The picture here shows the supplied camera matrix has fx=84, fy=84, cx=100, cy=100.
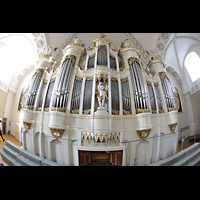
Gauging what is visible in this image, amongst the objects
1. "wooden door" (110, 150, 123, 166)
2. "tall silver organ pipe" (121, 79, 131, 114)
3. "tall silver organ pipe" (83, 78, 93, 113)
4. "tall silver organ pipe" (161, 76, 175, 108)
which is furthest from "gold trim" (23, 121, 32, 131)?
"tall silver organ pipe" (161, 76, 175, 108)

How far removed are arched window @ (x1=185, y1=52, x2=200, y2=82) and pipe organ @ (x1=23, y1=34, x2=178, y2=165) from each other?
0.67 meters

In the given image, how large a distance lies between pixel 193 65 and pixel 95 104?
199 centimetres

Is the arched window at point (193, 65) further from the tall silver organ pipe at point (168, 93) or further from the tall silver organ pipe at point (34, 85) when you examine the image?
the tall silver organ pipe at point (34, 85)

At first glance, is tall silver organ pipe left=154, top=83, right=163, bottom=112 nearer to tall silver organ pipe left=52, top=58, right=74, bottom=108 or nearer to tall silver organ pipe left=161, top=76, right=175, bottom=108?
tall silver organ pipe left=161, top=76, right=175, bottom=108

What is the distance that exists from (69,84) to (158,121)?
2322mm

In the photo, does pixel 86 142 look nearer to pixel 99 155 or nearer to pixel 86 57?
pixel 99 155

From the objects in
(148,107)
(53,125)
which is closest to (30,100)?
(53,125)

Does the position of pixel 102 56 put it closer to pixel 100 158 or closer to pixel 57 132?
pixel 57 132

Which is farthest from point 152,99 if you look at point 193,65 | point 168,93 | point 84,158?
point 84,158

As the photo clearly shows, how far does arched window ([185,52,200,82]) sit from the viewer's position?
4.88 feet

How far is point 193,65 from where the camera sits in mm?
1531

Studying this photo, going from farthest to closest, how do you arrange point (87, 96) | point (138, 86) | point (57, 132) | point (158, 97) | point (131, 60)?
point (131, 60)
point (158, 97)
point (138, 86)
point (87, 96)
point (57, 132)

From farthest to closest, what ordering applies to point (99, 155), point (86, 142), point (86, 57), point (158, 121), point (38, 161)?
point (86, 57), point (158, 121), point (86, 142), point (99, 155), point (38, 161)

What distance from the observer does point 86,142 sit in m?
1.62
